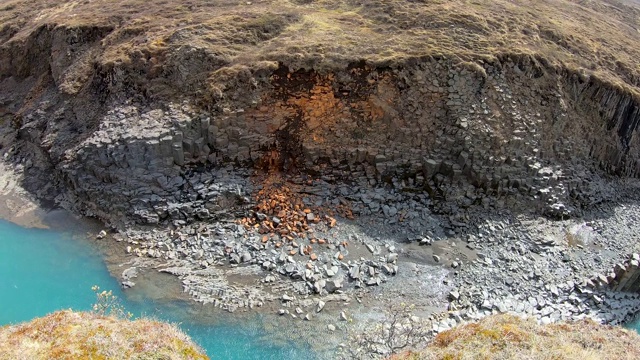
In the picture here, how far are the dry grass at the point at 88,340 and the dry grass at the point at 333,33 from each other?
52.1 feet

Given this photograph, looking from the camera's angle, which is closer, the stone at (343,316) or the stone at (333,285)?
the stone at (343,316)

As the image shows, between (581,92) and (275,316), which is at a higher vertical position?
(581,92)

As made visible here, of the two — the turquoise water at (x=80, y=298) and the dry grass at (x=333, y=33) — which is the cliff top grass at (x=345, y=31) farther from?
the turquoise water at (x=80, y=298)

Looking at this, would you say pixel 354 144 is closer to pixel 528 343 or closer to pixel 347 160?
pixel 347 160

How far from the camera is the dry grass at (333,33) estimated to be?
2522 cm

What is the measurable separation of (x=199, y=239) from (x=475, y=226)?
1386 centimetres

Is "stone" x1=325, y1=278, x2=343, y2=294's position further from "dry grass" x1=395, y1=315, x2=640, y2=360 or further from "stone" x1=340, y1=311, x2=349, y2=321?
"dry grass" x1=395, y1=315, x2=640, y2=360

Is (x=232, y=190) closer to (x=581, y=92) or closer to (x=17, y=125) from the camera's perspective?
(x=17, y=125)

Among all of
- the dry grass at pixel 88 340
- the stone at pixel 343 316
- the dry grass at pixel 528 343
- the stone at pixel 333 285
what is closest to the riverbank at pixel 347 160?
the stone at pixel 333 285

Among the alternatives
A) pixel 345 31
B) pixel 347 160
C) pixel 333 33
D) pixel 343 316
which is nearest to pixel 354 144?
pixel 347 160

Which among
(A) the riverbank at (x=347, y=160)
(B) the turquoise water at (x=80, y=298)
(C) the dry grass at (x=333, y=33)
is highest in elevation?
(C) the dry grass at (x=333, y=33)

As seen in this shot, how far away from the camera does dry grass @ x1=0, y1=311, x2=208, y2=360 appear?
10344 millimetres

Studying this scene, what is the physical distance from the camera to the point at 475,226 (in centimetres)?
2266

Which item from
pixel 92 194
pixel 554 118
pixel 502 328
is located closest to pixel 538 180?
pixel 554 118
